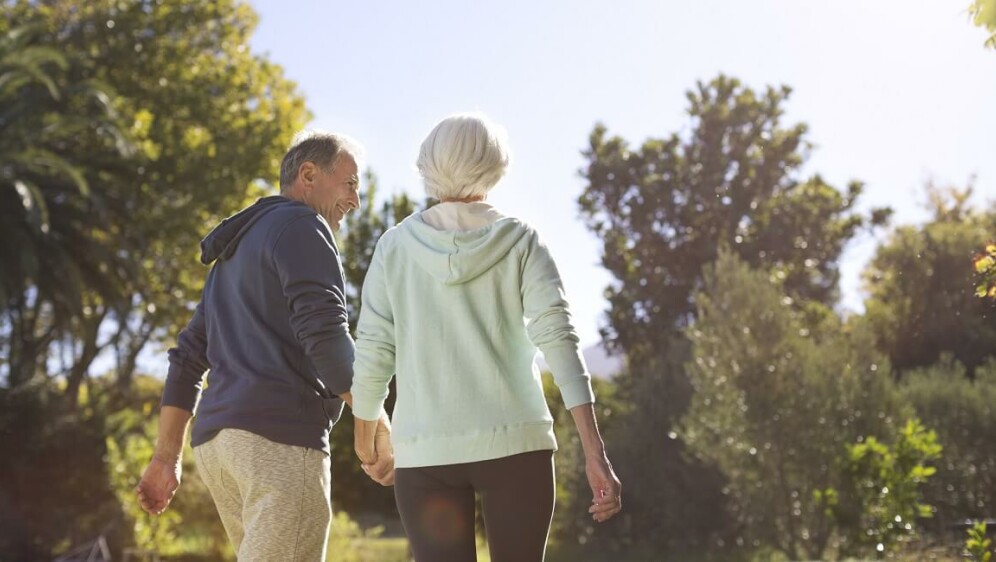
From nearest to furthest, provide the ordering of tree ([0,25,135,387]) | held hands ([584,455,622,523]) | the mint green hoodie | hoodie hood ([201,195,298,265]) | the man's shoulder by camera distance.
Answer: held hands ([584,455,622,523]) < the mint green hoodie < the man's shoulder < hoodie hood ([201,195,298,265]) < tree ([0,25,135,387])

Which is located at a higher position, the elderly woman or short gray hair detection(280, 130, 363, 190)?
short gray hair detection(280, 130, 363, 190)

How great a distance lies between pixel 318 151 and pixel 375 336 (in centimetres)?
90

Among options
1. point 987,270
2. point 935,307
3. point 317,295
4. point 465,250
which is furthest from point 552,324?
point 935,307

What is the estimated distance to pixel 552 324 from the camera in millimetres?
2738

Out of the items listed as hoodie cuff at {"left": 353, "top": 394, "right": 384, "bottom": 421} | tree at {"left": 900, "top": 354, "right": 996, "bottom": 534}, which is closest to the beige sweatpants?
hoodie cuff at {"left": 353, "top": 394, "right": 384, "bottom": 421}

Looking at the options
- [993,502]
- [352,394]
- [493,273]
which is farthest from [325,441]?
[993,502]

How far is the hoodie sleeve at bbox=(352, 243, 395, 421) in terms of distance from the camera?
2963 millimetres

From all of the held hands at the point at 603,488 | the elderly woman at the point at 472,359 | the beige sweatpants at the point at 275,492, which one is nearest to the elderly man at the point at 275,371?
the beige sweatpants at the point at 275,492

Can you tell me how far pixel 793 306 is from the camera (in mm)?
31422

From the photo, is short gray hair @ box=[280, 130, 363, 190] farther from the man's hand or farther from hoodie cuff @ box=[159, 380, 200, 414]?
the man's hand

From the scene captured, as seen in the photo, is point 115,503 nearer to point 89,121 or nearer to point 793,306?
point 89,121

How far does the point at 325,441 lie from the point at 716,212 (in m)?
30.1

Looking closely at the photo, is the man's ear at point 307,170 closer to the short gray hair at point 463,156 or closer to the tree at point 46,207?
the short gray hair at point 463,156

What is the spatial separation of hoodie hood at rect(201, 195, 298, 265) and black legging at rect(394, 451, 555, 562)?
1137 mm
